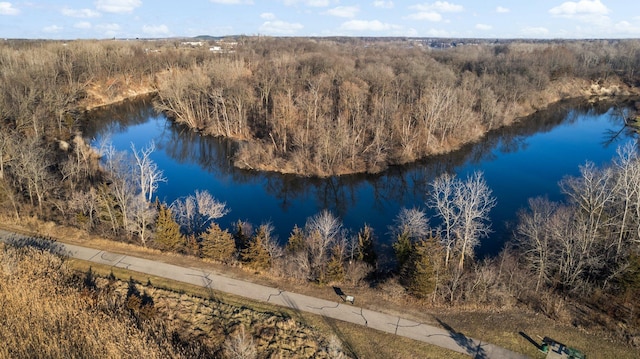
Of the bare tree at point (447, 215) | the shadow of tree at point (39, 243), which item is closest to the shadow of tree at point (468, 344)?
the bare tree at point (447, 215)

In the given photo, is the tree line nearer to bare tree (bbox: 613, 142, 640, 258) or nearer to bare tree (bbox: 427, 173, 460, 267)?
bare tree (bbox: 427, 173, 460, 267)

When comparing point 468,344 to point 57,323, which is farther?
point 57,323

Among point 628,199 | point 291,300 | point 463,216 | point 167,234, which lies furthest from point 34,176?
point 628,199

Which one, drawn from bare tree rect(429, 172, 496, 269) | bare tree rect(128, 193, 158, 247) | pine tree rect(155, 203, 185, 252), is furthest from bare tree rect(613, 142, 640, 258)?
bare tree rect(128, 193, 158, 247)

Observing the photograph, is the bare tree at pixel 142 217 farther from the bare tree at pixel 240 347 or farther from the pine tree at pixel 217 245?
the bare tree at pixel 240 347

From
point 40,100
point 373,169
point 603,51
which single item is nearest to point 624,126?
point 373,169

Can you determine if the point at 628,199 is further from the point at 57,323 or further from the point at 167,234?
the point at 57,323

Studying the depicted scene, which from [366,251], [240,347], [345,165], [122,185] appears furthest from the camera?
[345,165]

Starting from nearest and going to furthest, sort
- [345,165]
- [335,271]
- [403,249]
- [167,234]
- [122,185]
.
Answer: [335,271]
[403,249]
[167,234]
[122,185]
[345,165]
